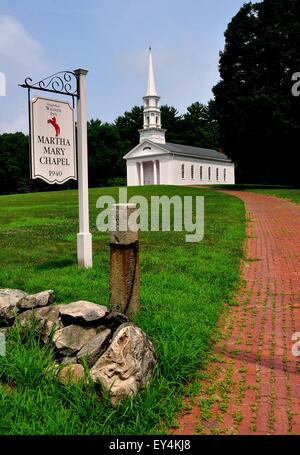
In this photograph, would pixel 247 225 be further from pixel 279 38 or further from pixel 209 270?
pixel 279 38

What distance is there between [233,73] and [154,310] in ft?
119

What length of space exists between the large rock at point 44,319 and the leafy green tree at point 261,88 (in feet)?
104

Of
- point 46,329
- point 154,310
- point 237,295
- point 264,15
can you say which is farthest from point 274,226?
point 264,15

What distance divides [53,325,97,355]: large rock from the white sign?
3402mm

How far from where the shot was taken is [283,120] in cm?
3278

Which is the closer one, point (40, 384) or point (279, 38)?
point (40, 384)

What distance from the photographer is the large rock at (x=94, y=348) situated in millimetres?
3746

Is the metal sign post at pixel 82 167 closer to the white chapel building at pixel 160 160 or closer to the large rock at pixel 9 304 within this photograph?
the large rock at pixel 9 304

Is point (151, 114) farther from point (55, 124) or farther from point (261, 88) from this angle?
point (55, 124)

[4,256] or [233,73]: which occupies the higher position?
[233,73]

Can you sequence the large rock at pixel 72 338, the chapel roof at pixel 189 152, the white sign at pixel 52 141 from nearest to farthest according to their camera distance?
1. the large rock at pixel 72 338
2. the white sign at pixel 52 141
3. the chapel roof at pixel 189 152

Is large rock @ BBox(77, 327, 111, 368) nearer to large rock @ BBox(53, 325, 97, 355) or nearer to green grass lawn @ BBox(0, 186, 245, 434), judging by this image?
large rock @ BBox(53, 325, 97, 355)

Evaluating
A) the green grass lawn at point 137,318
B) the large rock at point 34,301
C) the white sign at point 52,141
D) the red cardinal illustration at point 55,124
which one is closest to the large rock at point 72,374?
the green grass lawn at point 137,318
